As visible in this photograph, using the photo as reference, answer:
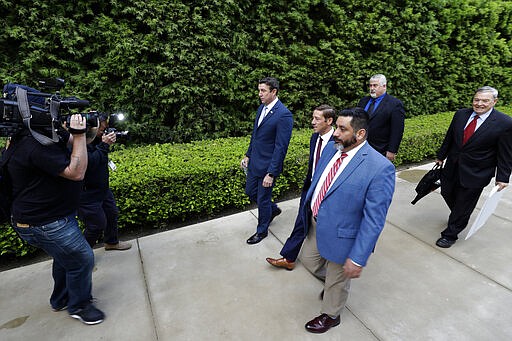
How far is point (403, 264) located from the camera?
347 centimetres

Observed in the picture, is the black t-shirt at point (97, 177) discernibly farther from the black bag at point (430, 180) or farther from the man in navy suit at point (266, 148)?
the black bag at point (430, 180)

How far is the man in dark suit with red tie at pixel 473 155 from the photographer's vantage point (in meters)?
3.37

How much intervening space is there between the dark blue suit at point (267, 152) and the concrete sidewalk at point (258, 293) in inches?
21.6

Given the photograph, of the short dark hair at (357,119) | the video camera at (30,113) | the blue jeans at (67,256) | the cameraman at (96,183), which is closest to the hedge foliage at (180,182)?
the cameraman at (96,183)

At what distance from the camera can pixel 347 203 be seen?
223 cm

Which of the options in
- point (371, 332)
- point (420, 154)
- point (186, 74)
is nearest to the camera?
point (371, 332)

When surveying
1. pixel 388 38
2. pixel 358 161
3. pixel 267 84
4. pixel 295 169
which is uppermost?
pixel 388 38

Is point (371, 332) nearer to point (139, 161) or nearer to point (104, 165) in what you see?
point (104, 165)

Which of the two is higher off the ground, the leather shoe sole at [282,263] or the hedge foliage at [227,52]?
the hedge foliage at [227,52]

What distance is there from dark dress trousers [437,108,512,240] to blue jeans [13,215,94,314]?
4.06m

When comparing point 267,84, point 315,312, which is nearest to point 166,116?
point 267,84

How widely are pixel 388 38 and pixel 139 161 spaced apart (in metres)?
6.69

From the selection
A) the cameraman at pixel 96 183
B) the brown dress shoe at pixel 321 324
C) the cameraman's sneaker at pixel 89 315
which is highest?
the cameraman at pixel 96 183

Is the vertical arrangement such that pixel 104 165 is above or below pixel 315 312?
above
